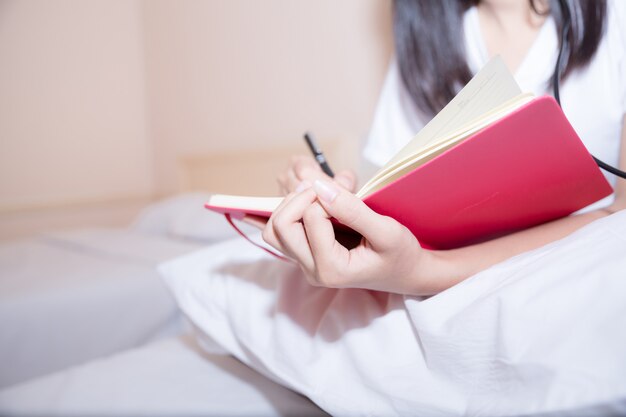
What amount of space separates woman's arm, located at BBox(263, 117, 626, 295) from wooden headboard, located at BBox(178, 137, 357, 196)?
121 centimetres

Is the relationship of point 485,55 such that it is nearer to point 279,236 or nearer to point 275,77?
point 279,236

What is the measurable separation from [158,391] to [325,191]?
16.3 inches

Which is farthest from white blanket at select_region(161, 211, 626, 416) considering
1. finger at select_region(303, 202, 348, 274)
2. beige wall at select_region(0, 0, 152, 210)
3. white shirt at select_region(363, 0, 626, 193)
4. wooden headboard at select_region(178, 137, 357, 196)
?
beige wall at select_region(0, 0, 152, 210)

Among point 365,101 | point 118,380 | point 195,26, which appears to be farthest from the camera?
point 195,26

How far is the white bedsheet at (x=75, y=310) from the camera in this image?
3.66 ft

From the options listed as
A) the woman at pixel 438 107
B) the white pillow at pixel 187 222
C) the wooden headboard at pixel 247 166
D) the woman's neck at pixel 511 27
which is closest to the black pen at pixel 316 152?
the woman at pixel 438 107

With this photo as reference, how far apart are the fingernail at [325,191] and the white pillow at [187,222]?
106 centimetres

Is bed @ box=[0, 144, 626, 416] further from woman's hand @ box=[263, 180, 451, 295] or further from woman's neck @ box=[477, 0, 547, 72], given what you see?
woman's neck @ box=[477, 0, 547, 72]

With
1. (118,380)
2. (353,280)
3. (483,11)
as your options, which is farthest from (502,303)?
(483,11)

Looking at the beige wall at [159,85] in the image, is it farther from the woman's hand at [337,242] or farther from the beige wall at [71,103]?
the woman's hand at [337,242]

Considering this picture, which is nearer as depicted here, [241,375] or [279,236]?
[279,236]

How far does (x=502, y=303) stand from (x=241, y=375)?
426 millimetres

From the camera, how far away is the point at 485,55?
2.79ft

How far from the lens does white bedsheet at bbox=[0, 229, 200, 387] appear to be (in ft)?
3.66
